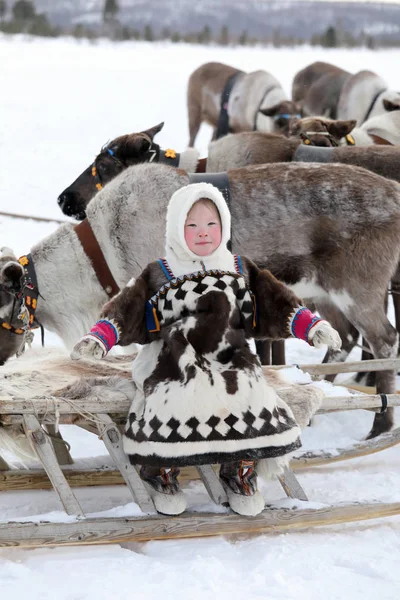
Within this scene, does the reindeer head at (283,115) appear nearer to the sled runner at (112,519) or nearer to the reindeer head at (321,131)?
the reindeer head at (321,131)

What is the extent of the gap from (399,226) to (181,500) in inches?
73.9

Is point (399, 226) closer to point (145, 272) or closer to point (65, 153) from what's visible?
point (145, 272)

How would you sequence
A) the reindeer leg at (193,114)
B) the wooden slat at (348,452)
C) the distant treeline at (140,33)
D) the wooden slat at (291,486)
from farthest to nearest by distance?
the distant treeline at (140,33), the reindeer leg at (193,114), the wooden slat at (348,452), the wooden slat at (291,486)

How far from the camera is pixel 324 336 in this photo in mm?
2764

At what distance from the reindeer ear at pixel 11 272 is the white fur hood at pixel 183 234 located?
0.98 m

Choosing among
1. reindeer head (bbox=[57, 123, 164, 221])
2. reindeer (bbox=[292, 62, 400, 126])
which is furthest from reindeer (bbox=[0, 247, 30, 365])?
reindeer (bbox=[292, 62, 400, 126])

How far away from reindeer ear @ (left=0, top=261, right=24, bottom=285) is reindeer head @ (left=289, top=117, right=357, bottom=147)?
263 cm

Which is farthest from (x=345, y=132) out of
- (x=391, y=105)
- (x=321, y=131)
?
(x=391, y=105)

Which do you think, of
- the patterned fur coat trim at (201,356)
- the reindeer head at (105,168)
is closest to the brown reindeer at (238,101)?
the reindeer head at (105,168)

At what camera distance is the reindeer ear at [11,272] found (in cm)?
365

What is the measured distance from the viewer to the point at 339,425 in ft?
13.9

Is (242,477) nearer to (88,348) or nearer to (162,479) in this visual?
(162,479)

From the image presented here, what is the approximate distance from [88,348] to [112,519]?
64 cm

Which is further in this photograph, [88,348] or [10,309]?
[10,309]
